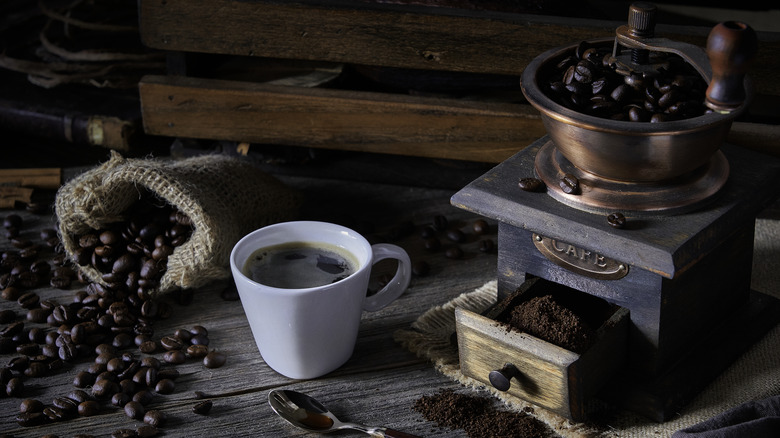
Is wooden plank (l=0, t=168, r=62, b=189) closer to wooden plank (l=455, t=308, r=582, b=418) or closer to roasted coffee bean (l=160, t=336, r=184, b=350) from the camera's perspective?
roasted coffee bean (l=160, t=336, r=184, b=350)

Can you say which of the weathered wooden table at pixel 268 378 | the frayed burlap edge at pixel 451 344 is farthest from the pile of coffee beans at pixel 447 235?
the frayed burlap edge at pixel 451 344

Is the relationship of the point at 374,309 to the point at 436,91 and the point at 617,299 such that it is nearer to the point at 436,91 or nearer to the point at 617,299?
the point at 617,299

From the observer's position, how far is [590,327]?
1510 millimetres

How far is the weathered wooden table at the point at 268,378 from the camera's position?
157 cm

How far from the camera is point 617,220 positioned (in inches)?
56.7

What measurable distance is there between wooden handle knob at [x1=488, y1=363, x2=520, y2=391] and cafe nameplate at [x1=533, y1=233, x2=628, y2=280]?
0.20m

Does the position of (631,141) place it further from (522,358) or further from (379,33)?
(379,33)

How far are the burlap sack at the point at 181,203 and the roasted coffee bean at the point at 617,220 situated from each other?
79 cm

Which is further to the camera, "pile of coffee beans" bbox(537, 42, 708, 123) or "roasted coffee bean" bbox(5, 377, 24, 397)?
"roasted coffee bean" bbox(5, 377, 24, 397)

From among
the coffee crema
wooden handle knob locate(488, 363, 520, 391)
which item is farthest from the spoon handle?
the coffee crema

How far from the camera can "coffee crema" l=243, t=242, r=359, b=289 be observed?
63.2 inches

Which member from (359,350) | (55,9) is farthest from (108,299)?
(55,9)

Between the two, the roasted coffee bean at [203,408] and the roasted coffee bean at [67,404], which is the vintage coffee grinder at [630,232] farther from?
the roasted coffee bean at [67,404]

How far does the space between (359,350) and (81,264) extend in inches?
24.4
